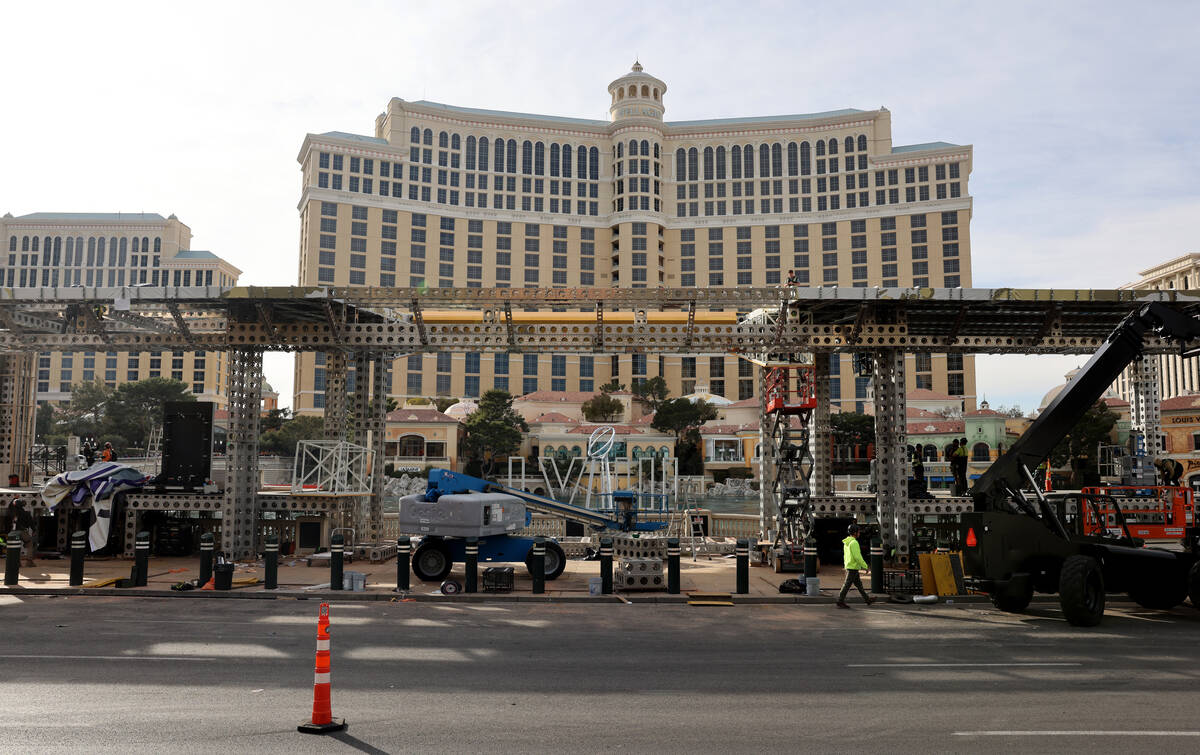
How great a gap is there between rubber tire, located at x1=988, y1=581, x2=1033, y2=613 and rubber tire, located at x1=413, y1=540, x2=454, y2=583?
11318 millimetres

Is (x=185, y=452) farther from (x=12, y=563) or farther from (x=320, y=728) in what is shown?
(x=320, y=728)

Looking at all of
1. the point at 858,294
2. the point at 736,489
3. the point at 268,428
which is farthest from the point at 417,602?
the point at 268,428

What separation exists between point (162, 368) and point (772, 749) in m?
143

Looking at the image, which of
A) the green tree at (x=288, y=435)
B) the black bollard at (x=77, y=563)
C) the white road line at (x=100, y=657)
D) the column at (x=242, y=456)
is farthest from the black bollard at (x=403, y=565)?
the green tree at (x=288, y=435)

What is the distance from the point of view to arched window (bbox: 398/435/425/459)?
289 feet

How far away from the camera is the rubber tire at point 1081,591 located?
44.5ft

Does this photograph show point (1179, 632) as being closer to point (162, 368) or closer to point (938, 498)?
point (938, 498)

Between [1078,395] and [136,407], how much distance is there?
10069cm

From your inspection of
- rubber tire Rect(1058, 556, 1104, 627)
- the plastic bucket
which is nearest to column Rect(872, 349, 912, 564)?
rubber tire Rect(1058, 556, 1104, 627)

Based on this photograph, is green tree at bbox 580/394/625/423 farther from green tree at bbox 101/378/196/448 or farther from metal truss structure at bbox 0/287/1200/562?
metal truss structure at bbox 0/287/1200/562

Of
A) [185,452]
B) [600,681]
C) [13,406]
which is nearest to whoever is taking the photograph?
[600,681]

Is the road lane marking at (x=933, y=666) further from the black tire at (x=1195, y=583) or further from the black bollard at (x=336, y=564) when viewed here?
the black bollard at (x=336, y=564)

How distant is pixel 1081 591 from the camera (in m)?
13.5

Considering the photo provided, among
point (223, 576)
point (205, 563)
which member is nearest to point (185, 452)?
point (205, 563)
